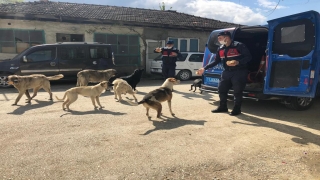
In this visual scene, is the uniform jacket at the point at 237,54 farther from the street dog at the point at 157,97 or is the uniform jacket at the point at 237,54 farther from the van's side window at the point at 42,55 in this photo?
the van's side window at the point at 42,55

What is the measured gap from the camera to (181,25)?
1595 cm

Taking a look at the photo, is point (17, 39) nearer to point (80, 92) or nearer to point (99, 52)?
point (99, 52)

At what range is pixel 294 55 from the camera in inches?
192

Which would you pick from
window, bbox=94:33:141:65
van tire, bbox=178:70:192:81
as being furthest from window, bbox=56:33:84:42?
van tire, bbox=178:70:192:81

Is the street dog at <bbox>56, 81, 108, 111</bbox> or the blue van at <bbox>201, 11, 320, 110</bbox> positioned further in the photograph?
the street dog at <bbox>56, 81, 108, 111</bbox>

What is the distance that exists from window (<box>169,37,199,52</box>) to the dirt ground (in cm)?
1083

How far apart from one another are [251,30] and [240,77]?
78.1 inches


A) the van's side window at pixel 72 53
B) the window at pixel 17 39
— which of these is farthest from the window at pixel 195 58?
the window at pixel 17 39

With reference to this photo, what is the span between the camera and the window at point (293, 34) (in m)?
4.76

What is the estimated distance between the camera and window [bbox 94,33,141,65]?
582 inches

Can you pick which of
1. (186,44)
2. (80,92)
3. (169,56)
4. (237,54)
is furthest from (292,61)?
(186,44)

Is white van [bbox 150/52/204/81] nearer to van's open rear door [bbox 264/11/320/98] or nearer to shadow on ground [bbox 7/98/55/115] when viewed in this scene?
shadow on ground [bbox 7/98/55/115]

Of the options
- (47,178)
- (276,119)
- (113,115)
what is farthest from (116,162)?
(276,119)

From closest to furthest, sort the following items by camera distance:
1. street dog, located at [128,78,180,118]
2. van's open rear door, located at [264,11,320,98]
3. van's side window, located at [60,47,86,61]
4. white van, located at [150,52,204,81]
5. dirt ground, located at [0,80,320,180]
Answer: dirt ground, located at [0,80,320,180]
van's open rear door, located at [264,11,320,98]
street dog, located at [128,78,180,118]
van's side window, located at [60,47,86,61]
white van, located at [150,52,204,81]
